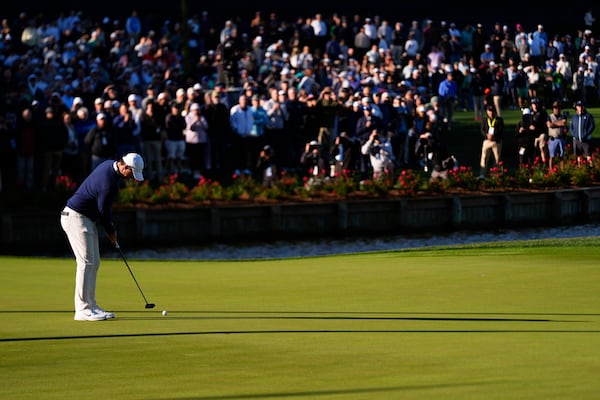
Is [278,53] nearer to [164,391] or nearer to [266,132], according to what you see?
[266,132]

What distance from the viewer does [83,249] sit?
13.2 m

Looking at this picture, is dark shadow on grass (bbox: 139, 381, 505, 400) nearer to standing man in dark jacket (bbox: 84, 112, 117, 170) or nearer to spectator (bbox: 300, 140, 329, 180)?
standing man in dark jacket (bbox: 84, 112, 117, 170)

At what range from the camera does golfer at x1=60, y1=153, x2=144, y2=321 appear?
13000 millimetres

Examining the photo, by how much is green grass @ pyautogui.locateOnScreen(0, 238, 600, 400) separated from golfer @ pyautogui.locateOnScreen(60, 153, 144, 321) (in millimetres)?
296

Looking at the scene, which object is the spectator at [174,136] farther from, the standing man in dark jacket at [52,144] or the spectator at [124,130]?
the standing man in dark jacket at [52,144]

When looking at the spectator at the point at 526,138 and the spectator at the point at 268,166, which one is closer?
the spectator at the point at 268,166

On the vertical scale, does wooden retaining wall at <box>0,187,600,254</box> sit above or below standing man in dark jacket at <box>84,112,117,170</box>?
below

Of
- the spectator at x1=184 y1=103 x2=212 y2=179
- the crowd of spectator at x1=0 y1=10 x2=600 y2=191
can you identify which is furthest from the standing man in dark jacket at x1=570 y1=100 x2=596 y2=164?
the spectator at x1=184 y1=103 x2=212 y2=179

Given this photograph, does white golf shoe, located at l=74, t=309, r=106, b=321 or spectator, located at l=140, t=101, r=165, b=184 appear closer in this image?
white golf shoe, located at l=74, t=309, r=106, b=321

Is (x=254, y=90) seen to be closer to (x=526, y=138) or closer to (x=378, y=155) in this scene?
(x=378, y=155)

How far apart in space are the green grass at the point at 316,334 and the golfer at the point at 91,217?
30 cm

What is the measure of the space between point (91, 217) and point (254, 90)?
868 inches

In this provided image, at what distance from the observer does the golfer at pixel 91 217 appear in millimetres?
13000

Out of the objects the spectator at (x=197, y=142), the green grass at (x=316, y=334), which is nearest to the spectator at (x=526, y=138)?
the spectator at (x=197, y=142)
